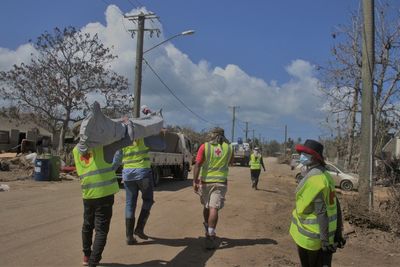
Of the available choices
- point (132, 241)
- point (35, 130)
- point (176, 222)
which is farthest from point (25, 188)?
point (35, 130)

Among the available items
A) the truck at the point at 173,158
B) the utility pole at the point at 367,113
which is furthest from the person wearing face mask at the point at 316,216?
the truck at the point at 173,158

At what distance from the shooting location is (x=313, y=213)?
5.09 metres

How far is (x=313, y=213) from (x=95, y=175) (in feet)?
8.76

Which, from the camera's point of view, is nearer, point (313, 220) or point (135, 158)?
point (313, 220)

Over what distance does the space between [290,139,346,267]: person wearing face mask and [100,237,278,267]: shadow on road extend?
2.46 m

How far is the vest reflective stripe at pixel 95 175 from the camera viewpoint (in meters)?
6.39

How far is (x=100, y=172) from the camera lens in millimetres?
6430

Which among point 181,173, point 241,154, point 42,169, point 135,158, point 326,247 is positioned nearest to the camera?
point 326,247

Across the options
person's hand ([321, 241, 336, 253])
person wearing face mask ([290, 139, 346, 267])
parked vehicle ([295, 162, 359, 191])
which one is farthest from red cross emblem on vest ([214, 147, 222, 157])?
parked vehicle ([295, 162, 359, 191])

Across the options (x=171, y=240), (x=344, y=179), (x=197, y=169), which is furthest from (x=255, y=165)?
(x=197, y=169)

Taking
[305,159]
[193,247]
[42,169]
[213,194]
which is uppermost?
[305,159]

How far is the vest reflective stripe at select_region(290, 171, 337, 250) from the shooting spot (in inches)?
199

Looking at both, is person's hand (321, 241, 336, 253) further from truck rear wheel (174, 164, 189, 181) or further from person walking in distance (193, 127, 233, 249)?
truck rear wheel (174, 164, 189, 181)

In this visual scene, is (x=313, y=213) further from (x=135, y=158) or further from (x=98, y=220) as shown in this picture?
(x=135, y=158)
